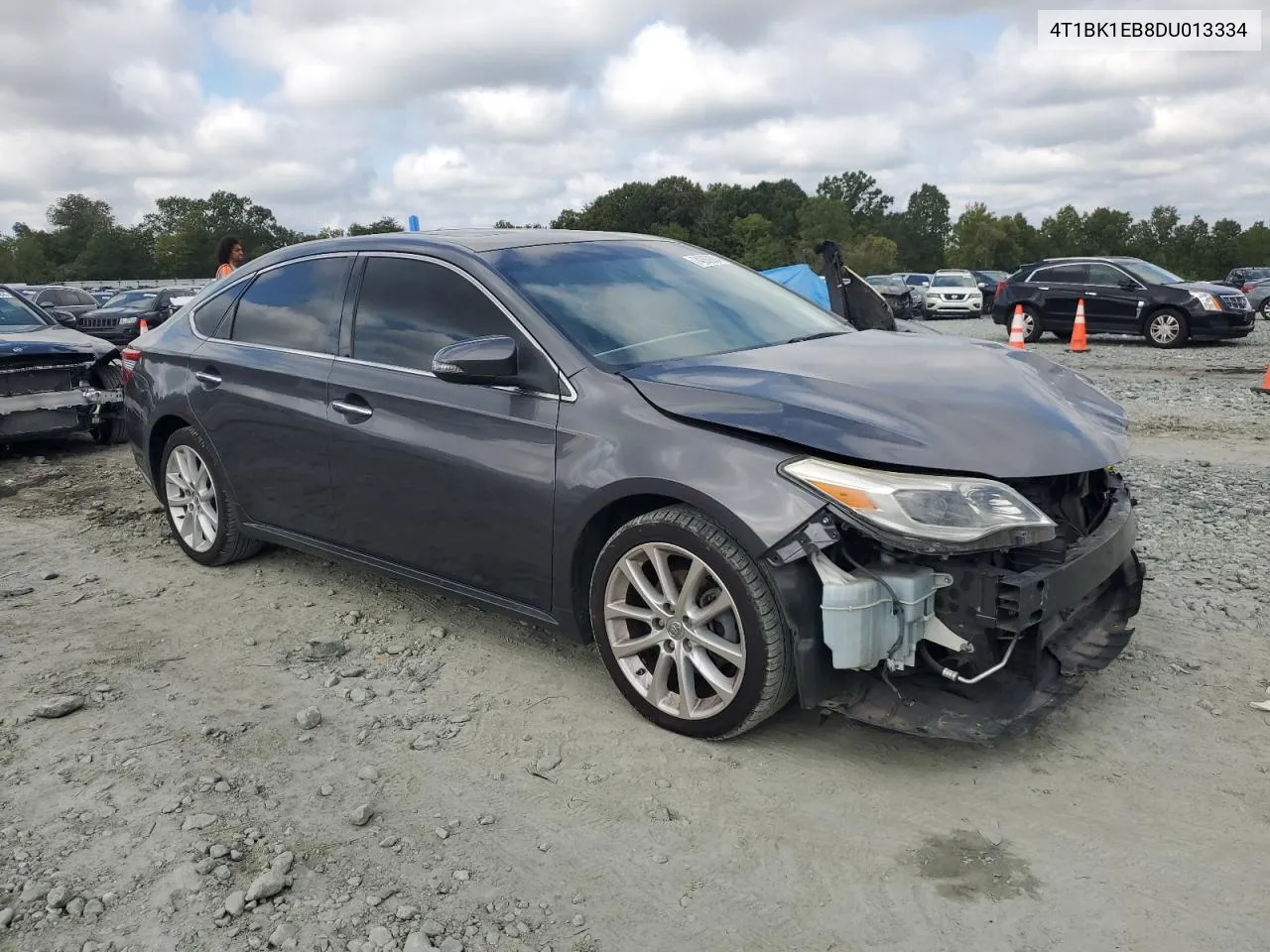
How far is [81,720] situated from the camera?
3570mm

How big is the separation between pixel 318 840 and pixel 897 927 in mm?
1539

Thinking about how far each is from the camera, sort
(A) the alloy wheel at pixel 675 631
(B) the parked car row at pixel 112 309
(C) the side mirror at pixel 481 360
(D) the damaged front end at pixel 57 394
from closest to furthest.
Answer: (A) the alloy wheel at pixel 675 631, (C) the side mirror at pixel 481 360, (D) the damaged front end at pixel 57 394, (B) the parked car row at pixel 112 309

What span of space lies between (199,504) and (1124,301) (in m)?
16.0

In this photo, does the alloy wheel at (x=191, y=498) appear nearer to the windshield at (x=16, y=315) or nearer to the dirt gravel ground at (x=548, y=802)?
the dirt gravel ground at (x=548, y=802)

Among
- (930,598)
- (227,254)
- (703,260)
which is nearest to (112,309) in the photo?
(227,254)

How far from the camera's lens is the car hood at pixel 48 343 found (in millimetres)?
8039

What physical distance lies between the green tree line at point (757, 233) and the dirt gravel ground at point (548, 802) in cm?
7500

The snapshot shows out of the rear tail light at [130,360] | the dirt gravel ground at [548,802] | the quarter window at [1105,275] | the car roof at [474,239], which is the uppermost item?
the quarter window at [1105,275]

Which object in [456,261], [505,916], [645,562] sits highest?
[456,261]

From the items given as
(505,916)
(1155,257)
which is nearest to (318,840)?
(505,916)

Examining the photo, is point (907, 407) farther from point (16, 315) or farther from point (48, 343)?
point (16, 315)

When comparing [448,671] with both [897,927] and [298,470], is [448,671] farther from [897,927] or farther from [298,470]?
[897,927]

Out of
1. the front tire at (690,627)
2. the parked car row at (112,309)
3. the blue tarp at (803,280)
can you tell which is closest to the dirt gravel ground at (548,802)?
the front tire at (690,627)

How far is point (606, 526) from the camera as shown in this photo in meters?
3.45
